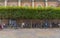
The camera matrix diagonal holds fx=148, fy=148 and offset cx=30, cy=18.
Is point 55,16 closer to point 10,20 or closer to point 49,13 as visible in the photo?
point 49,13

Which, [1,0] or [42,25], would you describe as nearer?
[42,25]

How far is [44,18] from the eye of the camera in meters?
31.3

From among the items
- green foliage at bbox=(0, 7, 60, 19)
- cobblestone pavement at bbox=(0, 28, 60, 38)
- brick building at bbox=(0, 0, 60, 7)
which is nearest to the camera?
cobblestone pavement at bbox=(0, 28, 60, 38)

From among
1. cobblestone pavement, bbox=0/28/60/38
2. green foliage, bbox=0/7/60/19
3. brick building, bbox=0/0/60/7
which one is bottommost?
cobblestone pavement, bbox=0/28/60/38

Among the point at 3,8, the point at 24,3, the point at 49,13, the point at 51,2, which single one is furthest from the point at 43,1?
the point at 3,8

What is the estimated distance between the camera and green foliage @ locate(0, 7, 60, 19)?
3098cm

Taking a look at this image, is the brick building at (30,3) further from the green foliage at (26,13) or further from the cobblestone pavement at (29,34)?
the cobblestone pavement at (29,34)

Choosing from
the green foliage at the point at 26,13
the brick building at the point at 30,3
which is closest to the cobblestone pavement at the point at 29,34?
the green foliage at the point at 26,13

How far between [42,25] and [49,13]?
2955 millimetres

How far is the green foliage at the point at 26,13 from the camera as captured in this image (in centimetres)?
3098

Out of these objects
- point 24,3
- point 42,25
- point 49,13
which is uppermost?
point 24,3

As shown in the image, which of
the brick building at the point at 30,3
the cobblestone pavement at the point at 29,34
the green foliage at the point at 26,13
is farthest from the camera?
the brick building at the point at 30,3

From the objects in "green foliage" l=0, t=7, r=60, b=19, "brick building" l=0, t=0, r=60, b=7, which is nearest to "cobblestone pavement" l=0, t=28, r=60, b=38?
"green foliage" l=0, t=7, r=60, b=19

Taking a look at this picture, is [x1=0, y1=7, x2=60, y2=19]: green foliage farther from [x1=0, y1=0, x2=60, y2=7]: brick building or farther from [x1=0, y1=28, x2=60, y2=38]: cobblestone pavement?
[x1=0, y1=0, x2=60, y2=7]: brick building
